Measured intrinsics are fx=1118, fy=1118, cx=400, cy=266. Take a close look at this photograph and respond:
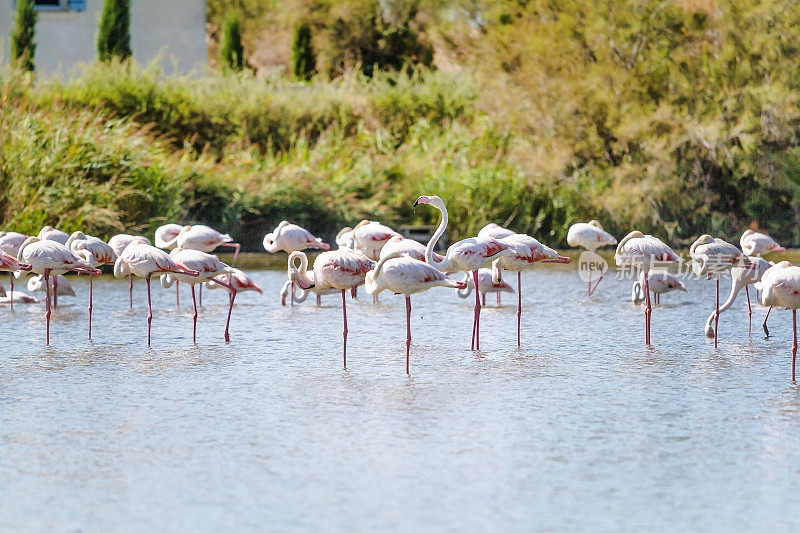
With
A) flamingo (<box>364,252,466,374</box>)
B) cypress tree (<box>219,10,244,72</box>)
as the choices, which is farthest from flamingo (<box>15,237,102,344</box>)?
cypress tree (<box>219,10,244,72</box>)

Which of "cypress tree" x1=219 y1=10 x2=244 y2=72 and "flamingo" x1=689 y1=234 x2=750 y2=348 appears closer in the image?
"flamingo" x1=689 y1=234 x2=750 y2=348

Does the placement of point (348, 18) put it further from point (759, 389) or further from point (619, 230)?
point (759, 389)

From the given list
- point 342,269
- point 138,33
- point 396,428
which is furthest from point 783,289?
point 138,33

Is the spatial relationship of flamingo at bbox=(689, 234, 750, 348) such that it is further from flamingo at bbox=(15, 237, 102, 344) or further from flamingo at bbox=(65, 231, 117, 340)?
flamingo at bbox=(65, 231, 117, 340)

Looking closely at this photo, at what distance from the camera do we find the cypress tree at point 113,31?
2750 centimetres

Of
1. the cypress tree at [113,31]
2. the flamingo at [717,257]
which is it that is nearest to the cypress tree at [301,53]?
the cypress tree at [113,31]

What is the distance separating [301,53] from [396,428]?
2775 centimetres

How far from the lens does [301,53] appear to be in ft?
107

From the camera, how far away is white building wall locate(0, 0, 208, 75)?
29.0 metres

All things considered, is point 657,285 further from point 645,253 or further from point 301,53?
point 301,53

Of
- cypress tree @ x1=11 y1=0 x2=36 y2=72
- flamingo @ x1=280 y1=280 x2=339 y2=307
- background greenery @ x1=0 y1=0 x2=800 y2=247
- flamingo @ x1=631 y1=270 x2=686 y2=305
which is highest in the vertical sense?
cypress tree @ x1=11 y1=0 x2=36 y2=72

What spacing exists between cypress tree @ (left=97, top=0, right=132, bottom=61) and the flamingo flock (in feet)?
56.8

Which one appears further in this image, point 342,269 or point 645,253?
point 645,253

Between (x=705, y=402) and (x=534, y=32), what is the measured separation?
13.7 meters
